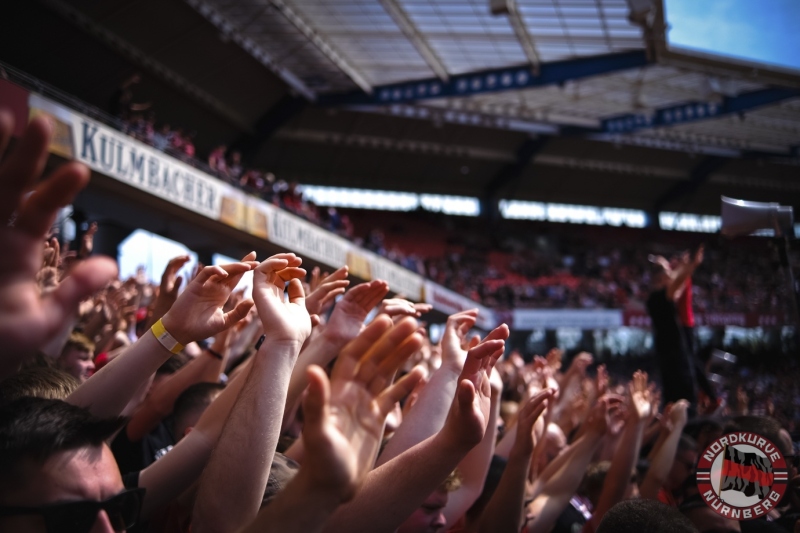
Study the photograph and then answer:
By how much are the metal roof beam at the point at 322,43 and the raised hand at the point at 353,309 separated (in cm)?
1468

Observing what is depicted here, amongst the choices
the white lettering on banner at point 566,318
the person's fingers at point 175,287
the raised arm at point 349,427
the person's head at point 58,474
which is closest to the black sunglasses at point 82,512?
the person's head at point 58,474

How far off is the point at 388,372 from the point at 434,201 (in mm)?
28857

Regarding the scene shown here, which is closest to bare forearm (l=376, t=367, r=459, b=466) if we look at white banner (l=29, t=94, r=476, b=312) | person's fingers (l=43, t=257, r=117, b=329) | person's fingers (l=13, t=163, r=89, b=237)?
person's fingers (l=43, t=257, r=117, b=329)

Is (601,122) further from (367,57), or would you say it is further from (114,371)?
(114,371)

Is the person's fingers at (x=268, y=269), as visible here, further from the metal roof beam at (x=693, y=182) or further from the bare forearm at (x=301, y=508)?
the metal roof beam at (x=693, y=182)

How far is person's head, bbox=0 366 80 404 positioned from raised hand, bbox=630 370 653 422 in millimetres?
2559

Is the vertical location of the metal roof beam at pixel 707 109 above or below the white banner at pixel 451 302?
above

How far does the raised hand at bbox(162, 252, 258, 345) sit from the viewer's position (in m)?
1.85

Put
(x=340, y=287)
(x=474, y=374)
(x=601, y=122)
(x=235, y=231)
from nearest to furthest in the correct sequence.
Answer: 1. (x=474, y=374)
2. (x=340, y=287)
3. (x=235, y=231)
4. (x=601, y=122)

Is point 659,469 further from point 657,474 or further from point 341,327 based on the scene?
point 341,327

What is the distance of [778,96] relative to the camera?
1966 centimetres

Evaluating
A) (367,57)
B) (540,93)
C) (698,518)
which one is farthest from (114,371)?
(540,93)

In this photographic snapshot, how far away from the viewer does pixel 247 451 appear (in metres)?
1.54

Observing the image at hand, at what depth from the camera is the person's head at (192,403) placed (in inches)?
108
